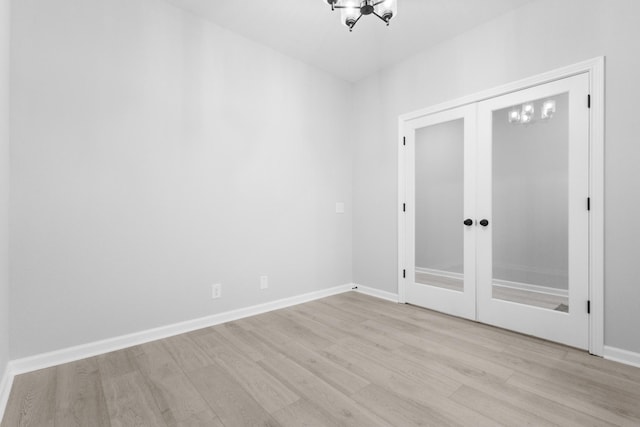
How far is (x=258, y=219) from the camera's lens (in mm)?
3271

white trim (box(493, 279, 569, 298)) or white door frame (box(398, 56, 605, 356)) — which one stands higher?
white door frame (box(398, 56, 605, 356))

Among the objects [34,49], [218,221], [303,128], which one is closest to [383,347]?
[218,221]

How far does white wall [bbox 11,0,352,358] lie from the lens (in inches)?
82.5

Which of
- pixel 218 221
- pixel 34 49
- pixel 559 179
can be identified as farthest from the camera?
pixel 218 221

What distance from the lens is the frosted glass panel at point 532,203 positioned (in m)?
2.49

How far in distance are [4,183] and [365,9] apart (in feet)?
8.94

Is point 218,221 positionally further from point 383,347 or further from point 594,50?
point 594,50

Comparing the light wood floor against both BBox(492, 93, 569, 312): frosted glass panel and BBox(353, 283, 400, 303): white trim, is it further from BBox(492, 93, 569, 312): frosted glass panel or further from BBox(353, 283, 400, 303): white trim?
BBox(353, 283, 400, 303): white trim

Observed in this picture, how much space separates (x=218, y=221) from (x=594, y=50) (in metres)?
3.51

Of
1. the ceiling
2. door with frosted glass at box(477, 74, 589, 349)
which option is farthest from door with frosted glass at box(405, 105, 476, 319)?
the ceiling

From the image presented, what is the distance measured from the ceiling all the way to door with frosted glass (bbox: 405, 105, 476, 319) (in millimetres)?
827

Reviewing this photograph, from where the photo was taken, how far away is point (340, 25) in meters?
3.00

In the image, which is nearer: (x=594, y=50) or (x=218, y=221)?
(x=594, y=50)

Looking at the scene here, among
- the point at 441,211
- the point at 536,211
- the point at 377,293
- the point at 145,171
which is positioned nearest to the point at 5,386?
the point at 145,171
